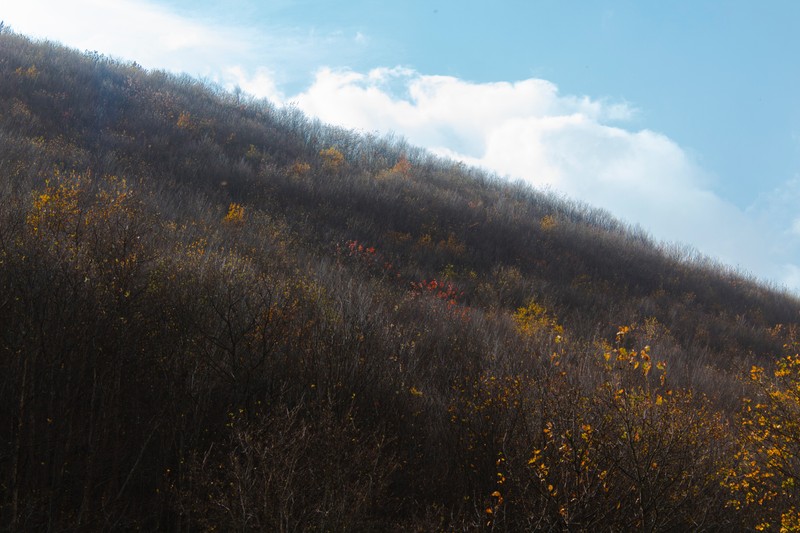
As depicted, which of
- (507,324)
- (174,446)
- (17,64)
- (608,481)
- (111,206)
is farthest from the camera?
(17,64)

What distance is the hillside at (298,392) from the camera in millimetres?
3850

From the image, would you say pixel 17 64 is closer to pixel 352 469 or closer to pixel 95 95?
pixel 95 95

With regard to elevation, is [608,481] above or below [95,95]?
below

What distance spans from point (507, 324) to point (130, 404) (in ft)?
22.1

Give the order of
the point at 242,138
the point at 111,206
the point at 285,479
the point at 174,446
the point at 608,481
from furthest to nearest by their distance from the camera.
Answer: the point at 242,138 < the point at 111,206 < the point at 174,446 < the point at 608,481 < the point at 285,479

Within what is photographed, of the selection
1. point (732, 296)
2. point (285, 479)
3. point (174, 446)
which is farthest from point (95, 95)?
point (732, 296)

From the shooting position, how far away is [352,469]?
13.8ft

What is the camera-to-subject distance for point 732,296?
19.6m

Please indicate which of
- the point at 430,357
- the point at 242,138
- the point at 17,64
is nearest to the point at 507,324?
the point at 430,357

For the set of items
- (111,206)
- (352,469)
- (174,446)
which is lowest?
(174,446)

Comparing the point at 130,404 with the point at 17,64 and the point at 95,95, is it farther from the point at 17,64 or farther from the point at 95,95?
the point at 17,64

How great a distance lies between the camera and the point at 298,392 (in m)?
5.51

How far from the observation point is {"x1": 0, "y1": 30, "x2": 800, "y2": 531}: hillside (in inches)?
152

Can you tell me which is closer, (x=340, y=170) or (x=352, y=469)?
(x=352, y=469)
